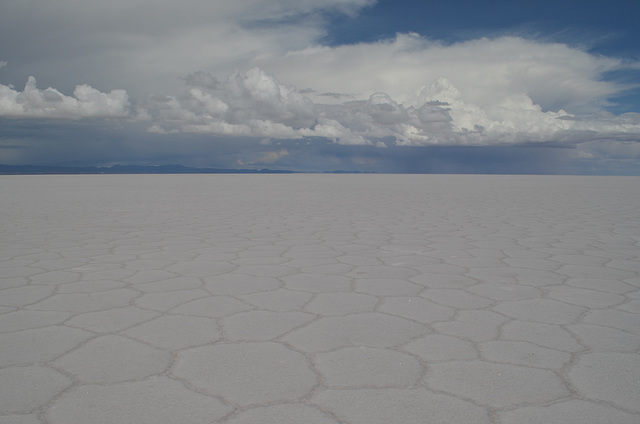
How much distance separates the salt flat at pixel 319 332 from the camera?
4.14 ft

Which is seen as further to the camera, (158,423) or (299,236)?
(299,236)

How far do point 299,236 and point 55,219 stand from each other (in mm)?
3324

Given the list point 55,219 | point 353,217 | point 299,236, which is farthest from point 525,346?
point 55,219

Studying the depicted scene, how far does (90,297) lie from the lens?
227cm

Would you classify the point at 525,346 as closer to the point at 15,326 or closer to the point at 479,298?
the point at 479,298

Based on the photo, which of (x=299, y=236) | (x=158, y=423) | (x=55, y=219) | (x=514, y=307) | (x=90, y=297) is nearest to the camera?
(x=158, y=423)

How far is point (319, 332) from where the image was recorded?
1.80 meters

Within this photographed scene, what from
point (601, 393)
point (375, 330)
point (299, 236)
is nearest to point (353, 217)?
point (299, 236)

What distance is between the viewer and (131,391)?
133cm

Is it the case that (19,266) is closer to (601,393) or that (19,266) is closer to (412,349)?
(412,349)

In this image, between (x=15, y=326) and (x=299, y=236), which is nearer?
(x=15, y=326)

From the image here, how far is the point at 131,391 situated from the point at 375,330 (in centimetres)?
91

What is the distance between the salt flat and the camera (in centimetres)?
126

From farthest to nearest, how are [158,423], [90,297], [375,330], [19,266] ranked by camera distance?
[19,266]
[90,297]
[375,330]
[158,423]
